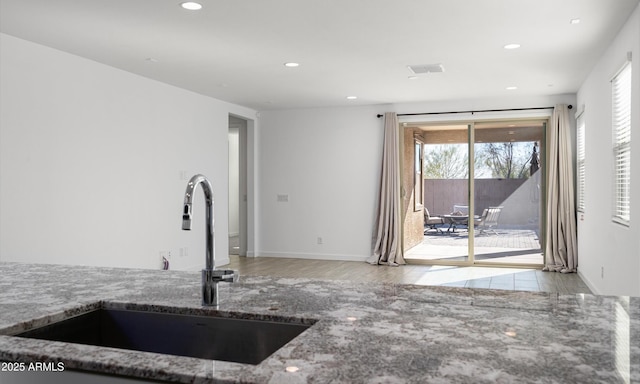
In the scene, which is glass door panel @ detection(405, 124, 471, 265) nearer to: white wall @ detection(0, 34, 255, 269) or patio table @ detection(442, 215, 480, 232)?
patio table @ detection(442, 215, 480, 232)

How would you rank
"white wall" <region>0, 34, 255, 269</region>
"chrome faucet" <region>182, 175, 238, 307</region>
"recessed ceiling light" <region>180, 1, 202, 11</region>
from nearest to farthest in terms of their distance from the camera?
"chrome faucet" <region>182, 175, 238, 307</region>, "recessed ceiling light" <region>180, 1, 202, 11</region>, "white wall" <region>0, 34, 255, 269</region>

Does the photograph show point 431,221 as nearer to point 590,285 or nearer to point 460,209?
point 460,209

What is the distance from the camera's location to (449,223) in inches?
324

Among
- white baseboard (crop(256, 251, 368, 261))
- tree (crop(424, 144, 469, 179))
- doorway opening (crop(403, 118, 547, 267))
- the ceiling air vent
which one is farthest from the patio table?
the ceiling air vent

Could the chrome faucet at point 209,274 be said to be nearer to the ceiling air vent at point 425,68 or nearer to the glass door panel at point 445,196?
the ceiling air vent at point 425,68

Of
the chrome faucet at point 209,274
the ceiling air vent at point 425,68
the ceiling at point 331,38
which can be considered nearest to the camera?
the chrome faucet at point 209,274

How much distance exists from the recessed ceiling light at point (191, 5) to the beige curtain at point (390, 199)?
4.78 meters

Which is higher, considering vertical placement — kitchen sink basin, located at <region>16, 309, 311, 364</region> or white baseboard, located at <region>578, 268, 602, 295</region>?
kitchen sink basin, located at <region>16, 309, 311, 364</region>

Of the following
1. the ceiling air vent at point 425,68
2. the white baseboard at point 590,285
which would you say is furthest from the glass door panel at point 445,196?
the ceiling air vent at point 425,68

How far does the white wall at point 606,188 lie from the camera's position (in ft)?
12.7

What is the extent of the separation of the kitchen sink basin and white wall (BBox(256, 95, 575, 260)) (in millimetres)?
6987

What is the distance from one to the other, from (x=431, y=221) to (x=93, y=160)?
511 centimetres

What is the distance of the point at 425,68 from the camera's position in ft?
18.9

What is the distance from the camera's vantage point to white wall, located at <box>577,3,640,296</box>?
388 centimetres
